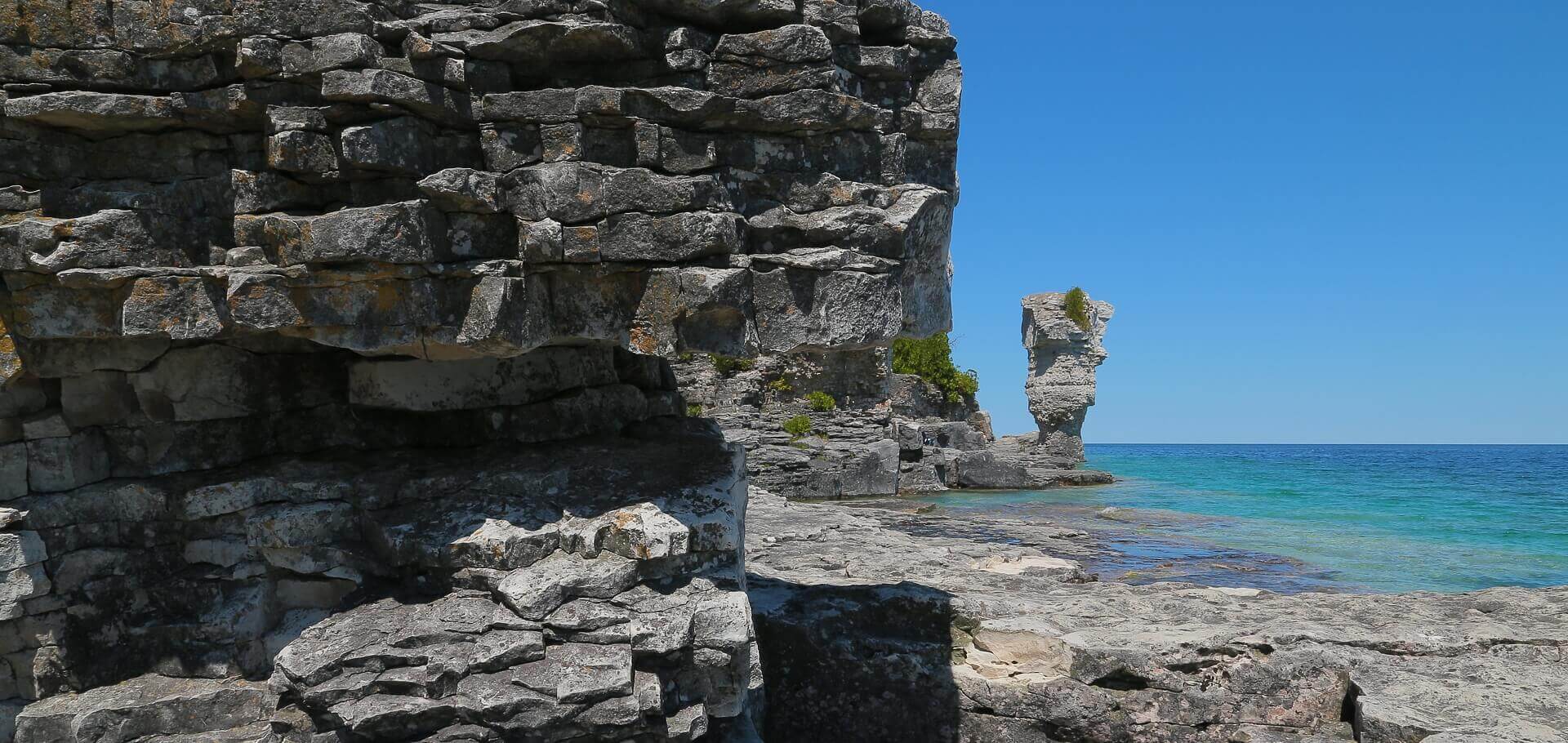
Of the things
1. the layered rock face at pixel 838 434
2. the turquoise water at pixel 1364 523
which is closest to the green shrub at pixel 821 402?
the layered rock face at pixel 838 434

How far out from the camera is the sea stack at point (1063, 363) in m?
35.1

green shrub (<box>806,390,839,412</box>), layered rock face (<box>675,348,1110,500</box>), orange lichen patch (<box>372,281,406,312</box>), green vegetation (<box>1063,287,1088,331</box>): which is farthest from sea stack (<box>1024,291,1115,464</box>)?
orange lichen patch (<box>372,281,406,312</box>)

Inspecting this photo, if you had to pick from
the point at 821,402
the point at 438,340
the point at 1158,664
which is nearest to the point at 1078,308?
the point at 821,402

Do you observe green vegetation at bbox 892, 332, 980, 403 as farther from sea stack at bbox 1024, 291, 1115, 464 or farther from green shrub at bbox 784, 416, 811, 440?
green shrub at bbox 784, 416, 811, 440

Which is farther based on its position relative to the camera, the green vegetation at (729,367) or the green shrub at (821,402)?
the green vegetation at (729,367)

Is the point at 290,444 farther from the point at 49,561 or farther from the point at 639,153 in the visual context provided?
the point at 639,153

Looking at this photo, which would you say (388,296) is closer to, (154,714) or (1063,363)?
(154,714)

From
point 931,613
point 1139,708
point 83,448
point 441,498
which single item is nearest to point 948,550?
point 931,613

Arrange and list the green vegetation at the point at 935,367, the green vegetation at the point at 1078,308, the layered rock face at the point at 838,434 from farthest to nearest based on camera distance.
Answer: the green vegetation at the point at 1078,308 < the green vegetation at the point at 935,367 < the layered rock face at the point at 838,434

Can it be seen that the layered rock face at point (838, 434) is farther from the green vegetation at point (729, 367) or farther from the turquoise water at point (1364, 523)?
the turquoise water at point (1364, 523)

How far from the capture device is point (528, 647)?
4.96 m

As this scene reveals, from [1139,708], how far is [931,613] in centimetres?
163

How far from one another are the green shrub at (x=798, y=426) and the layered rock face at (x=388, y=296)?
50.0ft

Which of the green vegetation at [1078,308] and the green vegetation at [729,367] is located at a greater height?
the green vegetation at [1078,308]
